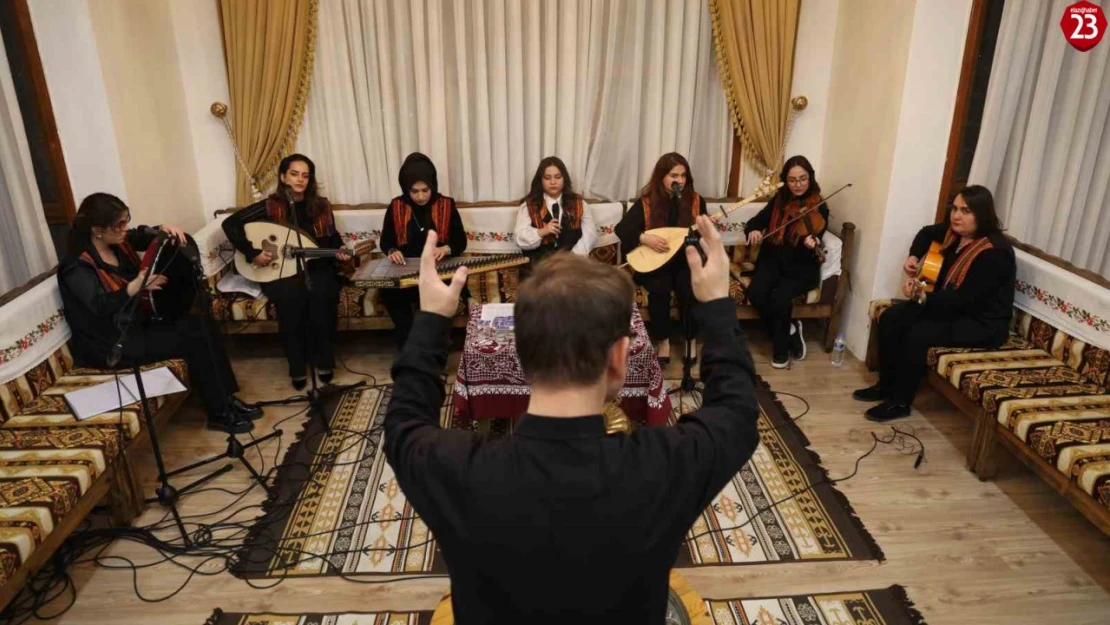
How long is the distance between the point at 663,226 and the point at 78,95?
2.77 metres

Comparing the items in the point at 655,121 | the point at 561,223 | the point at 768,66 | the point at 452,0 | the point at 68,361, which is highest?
the point at 452,0

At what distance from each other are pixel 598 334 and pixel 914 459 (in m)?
2.60

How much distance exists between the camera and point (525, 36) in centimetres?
416

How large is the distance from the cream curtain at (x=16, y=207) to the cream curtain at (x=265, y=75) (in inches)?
42.9

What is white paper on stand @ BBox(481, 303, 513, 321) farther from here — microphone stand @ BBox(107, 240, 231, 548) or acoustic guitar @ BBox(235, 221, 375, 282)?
microphone stand @ BBox(107, 240, 231, 548)

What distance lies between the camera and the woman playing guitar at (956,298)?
3.19m

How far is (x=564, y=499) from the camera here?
95 cm

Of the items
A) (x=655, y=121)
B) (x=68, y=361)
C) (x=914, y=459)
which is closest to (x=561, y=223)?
(x=655, y=121)

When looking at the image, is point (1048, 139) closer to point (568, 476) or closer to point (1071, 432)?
point (1071, 432)

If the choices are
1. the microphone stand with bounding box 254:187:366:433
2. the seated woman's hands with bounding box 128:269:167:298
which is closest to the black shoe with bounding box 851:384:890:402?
the microphone stand with bounding box 254:187:366:433

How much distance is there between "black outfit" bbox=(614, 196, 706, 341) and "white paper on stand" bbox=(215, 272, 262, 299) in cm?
187

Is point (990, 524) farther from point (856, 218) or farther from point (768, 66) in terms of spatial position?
point (768, 66)

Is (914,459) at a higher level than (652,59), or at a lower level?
lower

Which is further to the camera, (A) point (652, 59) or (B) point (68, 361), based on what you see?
(A) point (652, 59)
